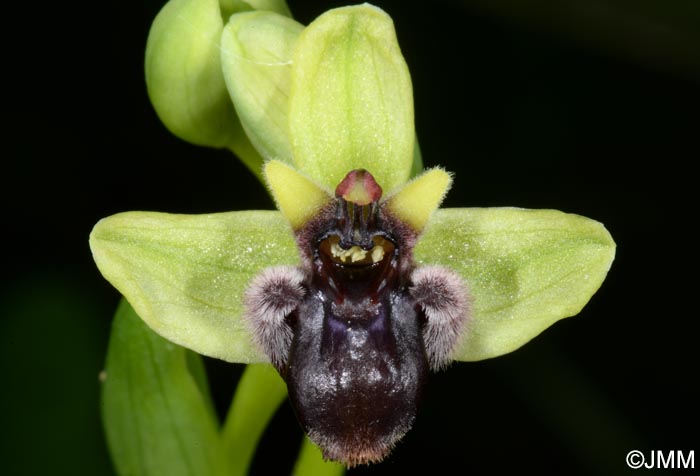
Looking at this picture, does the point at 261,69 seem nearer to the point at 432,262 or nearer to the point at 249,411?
the point at 432,262

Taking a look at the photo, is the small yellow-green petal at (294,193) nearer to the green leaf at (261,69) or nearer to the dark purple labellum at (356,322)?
the dark purple labellum at (356,322)

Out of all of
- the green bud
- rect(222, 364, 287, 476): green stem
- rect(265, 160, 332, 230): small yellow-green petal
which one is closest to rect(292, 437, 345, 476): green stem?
rect(222, 364, 287, 476): green stem

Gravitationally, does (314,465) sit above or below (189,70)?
below

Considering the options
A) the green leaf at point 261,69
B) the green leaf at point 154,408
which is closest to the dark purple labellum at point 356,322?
the green leaf at point 261,69

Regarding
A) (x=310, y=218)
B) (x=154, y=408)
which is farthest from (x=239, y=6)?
(x=154, y=408)

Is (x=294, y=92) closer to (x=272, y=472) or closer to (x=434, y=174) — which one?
(x=434, y=174)

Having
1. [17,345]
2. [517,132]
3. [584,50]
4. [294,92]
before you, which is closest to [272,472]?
[17,345]
